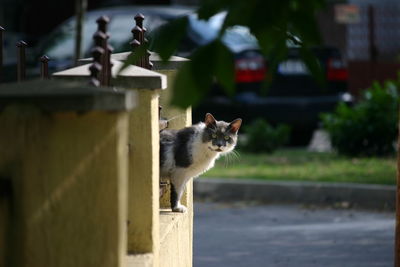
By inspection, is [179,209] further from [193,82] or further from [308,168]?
[308,168]

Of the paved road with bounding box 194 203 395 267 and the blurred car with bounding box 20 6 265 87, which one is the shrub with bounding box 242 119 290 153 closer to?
the blurred car with bounding box 20 6 265 87

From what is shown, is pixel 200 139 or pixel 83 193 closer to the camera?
pixel 83 193

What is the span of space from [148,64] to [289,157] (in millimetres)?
7790

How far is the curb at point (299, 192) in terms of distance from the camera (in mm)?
9844

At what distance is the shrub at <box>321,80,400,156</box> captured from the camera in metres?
12.4

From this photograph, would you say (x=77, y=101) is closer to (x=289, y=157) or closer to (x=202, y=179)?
(x=202, y=179)

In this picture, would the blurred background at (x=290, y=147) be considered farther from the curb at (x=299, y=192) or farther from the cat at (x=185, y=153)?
the cat at (x=185, y=153)

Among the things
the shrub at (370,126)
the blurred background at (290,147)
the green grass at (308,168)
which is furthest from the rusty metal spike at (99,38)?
the shrub at (370,126)

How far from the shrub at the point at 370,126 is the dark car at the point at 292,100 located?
33.4 inches

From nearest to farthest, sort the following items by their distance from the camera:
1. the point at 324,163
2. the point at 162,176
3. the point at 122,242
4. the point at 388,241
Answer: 1. the point at 122,242
2. the point at 162,176
3. the point at 388,241
4. the point at 324,163

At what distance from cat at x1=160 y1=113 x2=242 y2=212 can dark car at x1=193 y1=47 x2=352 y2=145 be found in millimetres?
6307

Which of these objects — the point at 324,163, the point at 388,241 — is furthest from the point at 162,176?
the point at 324,163

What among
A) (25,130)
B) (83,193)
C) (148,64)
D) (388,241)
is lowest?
(388,241)

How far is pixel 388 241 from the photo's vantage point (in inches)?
320
